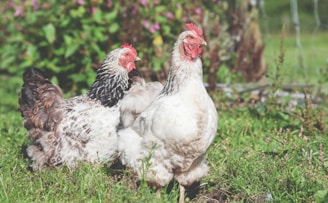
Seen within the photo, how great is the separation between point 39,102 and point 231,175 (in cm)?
185

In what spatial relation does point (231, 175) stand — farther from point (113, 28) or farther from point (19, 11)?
point (19, 11)

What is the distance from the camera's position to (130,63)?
16.8 feet

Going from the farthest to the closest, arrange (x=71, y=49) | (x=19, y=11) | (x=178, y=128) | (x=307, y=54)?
(x=307, y=54)
(x=19, y=11)
(x=71, y=49)
(x=178, y=128)

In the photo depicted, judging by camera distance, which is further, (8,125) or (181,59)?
(8,125)

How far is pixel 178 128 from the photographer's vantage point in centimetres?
397

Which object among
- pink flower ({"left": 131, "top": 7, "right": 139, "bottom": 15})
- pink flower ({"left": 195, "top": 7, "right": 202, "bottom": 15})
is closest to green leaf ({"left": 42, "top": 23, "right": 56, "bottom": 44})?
pink flower ({"left": 131, "top": 7, "right": 139, "bottom": 15})

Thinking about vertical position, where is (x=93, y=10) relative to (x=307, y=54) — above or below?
above

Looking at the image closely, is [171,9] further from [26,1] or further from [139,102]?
[139,102]

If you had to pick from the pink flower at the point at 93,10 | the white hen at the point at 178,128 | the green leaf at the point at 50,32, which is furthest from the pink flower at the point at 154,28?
the white hen at the point at 178,128

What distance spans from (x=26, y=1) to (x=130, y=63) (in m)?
3.08

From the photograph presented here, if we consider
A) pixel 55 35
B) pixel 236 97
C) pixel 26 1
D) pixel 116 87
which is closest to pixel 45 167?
pixel 116 87

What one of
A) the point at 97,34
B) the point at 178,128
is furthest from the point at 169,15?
the point at 178,128

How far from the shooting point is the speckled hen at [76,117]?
4809mm

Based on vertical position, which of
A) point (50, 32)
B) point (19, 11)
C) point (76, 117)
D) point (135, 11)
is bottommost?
point (76, 117)
